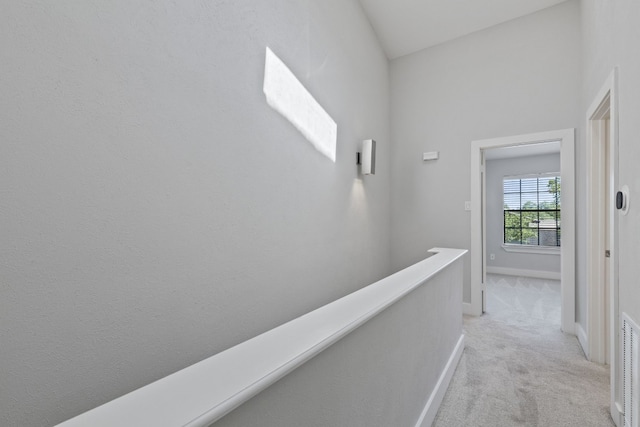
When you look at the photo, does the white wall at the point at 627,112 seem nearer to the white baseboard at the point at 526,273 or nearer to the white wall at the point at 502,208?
the white wall at the point at 502,208

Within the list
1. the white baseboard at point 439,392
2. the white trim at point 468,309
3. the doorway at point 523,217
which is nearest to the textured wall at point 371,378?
the white baseboard at point 439,392

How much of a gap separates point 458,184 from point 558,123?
1.11m

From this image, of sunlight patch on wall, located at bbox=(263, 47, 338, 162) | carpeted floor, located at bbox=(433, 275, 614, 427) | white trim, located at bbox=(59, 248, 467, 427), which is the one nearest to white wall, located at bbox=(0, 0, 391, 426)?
→ sunlight patch on wall, located at bbox=(263, 47, 338, 162)

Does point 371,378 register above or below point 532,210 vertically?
below

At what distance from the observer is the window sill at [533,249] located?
221 inches

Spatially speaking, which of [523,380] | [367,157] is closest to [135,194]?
[367,157]

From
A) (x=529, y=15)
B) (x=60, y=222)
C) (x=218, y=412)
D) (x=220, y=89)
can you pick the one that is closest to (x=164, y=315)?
(x=60, y=222)

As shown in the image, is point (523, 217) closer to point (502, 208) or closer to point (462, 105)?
point (502, 208)

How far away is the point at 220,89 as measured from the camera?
4.91ft

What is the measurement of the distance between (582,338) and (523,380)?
1.06 metres

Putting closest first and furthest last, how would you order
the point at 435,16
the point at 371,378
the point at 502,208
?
the point at 371,378
the point at 435,16
the point at 502,208

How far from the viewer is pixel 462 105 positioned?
3607 mm

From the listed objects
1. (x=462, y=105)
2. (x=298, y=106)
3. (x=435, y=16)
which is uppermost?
(x=435, y=16)

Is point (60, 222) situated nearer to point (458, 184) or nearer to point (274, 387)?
point (274, 387)
